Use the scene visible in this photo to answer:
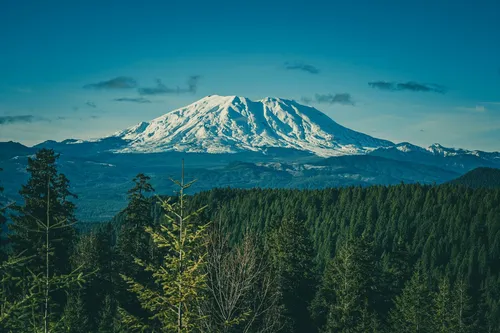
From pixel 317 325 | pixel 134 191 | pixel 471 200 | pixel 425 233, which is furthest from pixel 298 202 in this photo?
pixel 134 191

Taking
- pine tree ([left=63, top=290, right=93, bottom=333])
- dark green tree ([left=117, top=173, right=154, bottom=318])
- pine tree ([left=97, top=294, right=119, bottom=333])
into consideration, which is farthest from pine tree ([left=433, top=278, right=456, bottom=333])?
pine tree ([left=63, top=290, right=93, bottom=333])

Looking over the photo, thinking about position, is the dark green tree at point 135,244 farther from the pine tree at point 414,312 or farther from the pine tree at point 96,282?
the pine tree at point 414,312

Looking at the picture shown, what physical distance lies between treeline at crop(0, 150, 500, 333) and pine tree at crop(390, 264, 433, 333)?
11cm

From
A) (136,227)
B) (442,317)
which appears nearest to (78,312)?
(136,227)

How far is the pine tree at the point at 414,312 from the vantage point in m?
40.1

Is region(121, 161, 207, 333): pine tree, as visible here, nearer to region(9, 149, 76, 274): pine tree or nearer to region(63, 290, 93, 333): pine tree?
region(9, 149, 76, 274): pine tree

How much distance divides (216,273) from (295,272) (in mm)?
22341

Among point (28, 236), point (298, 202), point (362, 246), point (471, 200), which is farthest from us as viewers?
point (298, 202)

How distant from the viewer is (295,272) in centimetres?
4159

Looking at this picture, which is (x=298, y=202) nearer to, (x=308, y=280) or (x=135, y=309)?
(x=308, y=280)

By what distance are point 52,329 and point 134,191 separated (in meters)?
23.2

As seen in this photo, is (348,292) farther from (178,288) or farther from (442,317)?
(178,288)

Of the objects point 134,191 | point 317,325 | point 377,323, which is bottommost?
point 317,325

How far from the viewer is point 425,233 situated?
130m
